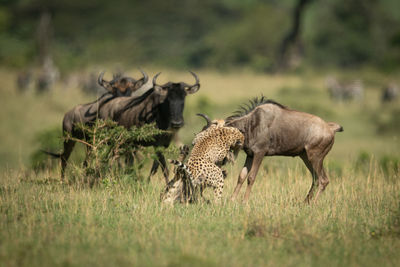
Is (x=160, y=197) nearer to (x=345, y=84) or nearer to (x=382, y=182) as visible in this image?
(x=382, y=182)

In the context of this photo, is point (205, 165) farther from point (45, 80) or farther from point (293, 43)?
point (293, 43)

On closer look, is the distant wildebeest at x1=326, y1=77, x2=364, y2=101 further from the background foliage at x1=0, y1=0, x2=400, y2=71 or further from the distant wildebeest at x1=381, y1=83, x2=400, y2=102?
the background foliage at x1=0, y1=0, x2=400, y2=71

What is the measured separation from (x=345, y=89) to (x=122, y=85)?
22364 millimetres

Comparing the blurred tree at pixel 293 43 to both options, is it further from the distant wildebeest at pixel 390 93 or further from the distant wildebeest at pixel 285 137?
the distant wildebeest at pixel 285 137

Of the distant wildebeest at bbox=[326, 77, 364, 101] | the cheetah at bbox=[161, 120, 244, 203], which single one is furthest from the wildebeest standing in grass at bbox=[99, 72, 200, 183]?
the distant wildebeest at bbox=[326, 77, 364, 101]

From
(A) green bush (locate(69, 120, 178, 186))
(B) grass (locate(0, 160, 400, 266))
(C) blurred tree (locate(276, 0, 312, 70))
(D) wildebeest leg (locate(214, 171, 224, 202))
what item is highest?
(C) blurred tree (locate(276, 0, 312, 70))

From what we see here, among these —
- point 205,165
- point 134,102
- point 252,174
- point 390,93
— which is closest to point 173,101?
point 134,102

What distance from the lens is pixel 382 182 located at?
858 centimetres

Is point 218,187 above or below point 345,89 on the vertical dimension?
below

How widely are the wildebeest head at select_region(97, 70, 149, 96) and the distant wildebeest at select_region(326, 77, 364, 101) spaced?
20459mm

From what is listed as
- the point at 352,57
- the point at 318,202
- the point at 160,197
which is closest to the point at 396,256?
the point at 318,202

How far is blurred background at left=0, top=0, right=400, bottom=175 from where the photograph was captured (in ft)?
69.0

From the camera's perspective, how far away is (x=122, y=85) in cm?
999

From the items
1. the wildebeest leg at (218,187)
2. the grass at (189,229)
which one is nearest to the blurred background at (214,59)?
the grass at (189,229)
